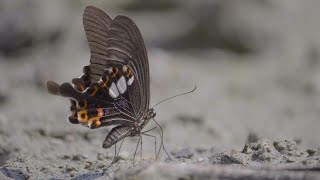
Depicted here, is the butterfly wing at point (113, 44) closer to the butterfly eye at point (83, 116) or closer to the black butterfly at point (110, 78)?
the black butterfly at point (110, 78)

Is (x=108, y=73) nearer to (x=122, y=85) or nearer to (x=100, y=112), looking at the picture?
(x=122, y=85)

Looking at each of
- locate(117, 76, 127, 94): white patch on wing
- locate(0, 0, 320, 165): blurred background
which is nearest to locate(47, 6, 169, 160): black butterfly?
locate(117, 76, 127, 94): white patch on wing

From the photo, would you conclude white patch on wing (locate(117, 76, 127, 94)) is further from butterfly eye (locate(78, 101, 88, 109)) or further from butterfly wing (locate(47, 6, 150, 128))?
butterfly eye (locate(78, 101, 88, 109))

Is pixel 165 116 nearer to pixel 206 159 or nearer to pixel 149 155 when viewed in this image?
pixel 149 155

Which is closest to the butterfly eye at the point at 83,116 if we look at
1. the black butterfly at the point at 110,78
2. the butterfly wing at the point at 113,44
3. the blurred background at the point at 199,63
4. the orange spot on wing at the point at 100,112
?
the black butterfly at the point at 110,78

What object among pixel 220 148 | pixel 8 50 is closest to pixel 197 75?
pixel 8 50

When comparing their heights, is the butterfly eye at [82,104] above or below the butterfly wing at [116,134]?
above
